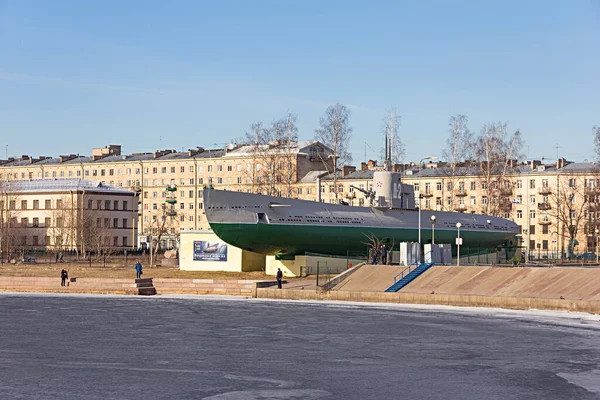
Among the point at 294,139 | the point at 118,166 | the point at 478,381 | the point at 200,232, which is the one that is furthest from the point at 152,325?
the point at 118,166

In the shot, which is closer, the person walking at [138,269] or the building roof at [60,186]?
the person walking at [138,269]

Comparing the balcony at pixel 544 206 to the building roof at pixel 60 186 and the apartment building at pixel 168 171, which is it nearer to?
the apartment building at pixel 168 171

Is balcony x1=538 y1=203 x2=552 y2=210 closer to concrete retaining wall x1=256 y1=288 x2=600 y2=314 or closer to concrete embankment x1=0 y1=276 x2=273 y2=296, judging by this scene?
concrete embankment x1=0 y1=276 x2=273 y2=296

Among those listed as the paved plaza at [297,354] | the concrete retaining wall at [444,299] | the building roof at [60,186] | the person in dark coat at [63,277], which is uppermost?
the building roof at [60,186]

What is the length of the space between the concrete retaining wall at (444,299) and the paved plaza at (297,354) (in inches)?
78.6

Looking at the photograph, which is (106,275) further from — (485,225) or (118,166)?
(118,166)

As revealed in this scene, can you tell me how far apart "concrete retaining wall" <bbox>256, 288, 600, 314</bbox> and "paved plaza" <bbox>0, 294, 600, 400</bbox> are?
2.00 meters

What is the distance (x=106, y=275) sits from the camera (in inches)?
2867

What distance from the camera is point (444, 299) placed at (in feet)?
172

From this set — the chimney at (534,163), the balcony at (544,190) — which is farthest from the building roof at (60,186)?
the chimney at (534,163)

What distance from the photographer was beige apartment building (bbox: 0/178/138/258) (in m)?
112

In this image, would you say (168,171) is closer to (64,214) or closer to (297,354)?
(64,214)

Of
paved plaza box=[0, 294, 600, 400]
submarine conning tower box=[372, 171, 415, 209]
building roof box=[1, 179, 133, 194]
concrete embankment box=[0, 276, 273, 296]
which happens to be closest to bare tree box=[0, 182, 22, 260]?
building roof box=[1, 179, 133, 194]

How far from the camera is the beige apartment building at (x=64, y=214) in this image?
367ft
